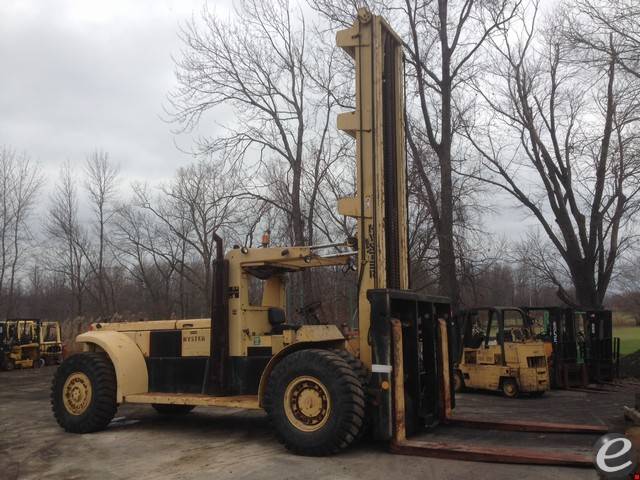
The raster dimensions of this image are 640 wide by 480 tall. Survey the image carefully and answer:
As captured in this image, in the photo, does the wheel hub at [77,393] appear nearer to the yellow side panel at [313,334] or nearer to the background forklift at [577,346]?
the yellow side panel at [313,334]

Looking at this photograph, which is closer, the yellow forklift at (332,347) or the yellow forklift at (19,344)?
the yellow forklift at (332,347)

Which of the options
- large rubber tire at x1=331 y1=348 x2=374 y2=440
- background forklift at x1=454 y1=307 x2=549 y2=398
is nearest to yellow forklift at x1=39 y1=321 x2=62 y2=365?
background forklift at x1=454 y1=307 x2=549 y2=398

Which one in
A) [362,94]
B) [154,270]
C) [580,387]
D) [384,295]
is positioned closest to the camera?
[384,295]

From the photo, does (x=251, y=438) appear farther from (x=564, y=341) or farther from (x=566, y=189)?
(x=566, y=189)

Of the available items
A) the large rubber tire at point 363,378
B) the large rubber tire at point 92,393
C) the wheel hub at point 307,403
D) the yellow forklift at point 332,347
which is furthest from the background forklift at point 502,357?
the large rubber tire at point 92,393

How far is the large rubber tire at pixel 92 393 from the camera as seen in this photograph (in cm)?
991

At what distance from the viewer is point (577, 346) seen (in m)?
17.5

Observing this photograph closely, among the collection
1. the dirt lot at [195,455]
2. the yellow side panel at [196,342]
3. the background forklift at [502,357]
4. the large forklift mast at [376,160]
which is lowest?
the dirt lot at [195,455]

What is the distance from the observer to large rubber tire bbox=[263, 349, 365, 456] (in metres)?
7.66

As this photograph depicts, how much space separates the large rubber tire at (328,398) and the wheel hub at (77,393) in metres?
3.53

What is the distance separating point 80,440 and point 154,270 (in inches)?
1646

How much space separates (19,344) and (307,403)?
23.7 m

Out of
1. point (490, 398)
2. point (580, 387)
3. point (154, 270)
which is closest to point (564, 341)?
point (580, 387)

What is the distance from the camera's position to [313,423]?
26.1ft
